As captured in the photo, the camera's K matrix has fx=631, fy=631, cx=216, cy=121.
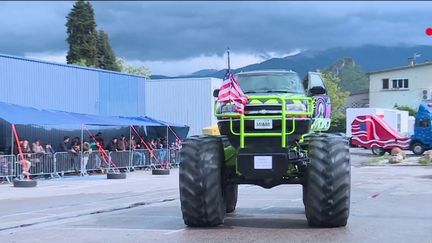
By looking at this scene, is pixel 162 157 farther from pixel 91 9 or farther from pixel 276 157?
pixel 91 9

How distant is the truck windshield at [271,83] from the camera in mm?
11774

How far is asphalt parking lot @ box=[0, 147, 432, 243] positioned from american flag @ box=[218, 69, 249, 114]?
2.13 meters

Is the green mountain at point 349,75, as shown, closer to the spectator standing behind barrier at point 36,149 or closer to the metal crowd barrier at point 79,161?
the metal crowd barrier at point 79,161

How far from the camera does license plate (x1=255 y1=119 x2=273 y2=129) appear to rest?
1056cm

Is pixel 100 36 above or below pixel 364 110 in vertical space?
above

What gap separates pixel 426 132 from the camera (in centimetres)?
4319

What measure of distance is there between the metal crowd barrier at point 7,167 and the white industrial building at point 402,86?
2060 inches

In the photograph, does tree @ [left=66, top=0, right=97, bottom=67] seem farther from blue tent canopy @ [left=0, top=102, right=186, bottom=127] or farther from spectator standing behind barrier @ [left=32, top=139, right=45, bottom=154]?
spectator standing behind barrier @ [left=32, top=139, right=45, bottom=154]

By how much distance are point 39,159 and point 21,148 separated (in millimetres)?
905

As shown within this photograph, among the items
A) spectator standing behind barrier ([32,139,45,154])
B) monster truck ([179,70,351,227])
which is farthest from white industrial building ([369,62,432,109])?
monster truck ([179,70,351,227])

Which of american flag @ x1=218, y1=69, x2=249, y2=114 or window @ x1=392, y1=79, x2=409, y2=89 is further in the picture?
window @ x1=392, y1=79, x2=409, y2=89

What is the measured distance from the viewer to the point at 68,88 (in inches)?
1254

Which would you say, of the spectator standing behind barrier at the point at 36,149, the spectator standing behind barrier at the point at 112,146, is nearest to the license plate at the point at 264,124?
the spectator standing behind barrier at the point at 36,149

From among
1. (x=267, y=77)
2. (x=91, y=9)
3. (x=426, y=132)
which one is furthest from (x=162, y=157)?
(x=91, y=9)
